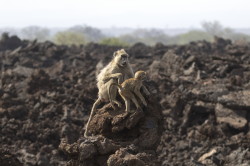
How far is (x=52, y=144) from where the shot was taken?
15.0 m

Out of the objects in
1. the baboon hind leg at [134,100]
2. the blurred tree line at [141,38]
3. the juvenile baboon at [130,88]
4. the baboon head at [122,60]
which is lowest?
the blurred tree line at [141,38]

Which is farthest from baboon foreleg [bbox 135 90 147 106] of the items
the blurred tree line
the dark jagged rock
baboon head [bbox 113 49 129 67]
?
the blurred tree line

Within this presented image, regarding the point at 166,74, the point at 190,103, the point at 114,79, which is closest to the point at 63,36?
the point at 166,74

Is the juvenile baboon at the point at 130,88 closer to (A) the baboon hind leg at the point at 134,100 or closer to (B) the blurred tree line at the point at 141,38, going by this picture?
(A) the baboon hind leg at the point at 134,100

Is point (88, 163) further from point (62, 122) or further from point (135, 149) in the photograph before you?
point (62, 122)

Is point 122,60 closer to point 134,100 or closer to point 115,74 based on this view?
point 115,74

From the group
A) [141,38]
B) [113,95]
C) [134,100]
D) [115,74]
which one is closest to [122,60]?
[115,74]

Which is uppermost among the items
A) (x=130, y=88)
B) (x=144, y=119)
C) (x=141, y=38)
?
(x=130, y=88)

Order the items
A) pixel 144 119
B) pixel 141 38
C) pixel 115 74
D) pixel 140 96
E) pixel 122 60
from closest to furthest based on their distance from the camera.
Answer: pixel 140 96, pixel 144 119, pixel 115 74, pixel 122 60, pixel 141 38

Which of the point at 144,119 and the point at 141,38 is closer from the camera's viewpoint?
the point at 144,119

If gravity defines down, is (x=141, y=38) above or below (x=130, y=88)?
below

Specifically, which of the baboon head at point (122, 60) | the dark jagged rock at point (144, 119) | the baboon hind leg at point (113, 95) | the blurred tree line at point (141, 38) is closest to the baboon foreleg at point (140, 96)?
the dark jagged rock at point (144, 119)

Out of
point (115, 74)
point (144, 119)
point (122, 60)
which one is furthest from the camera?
point (122, 60)

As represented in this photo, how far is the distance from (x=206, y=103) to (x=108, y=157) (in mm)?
9317
